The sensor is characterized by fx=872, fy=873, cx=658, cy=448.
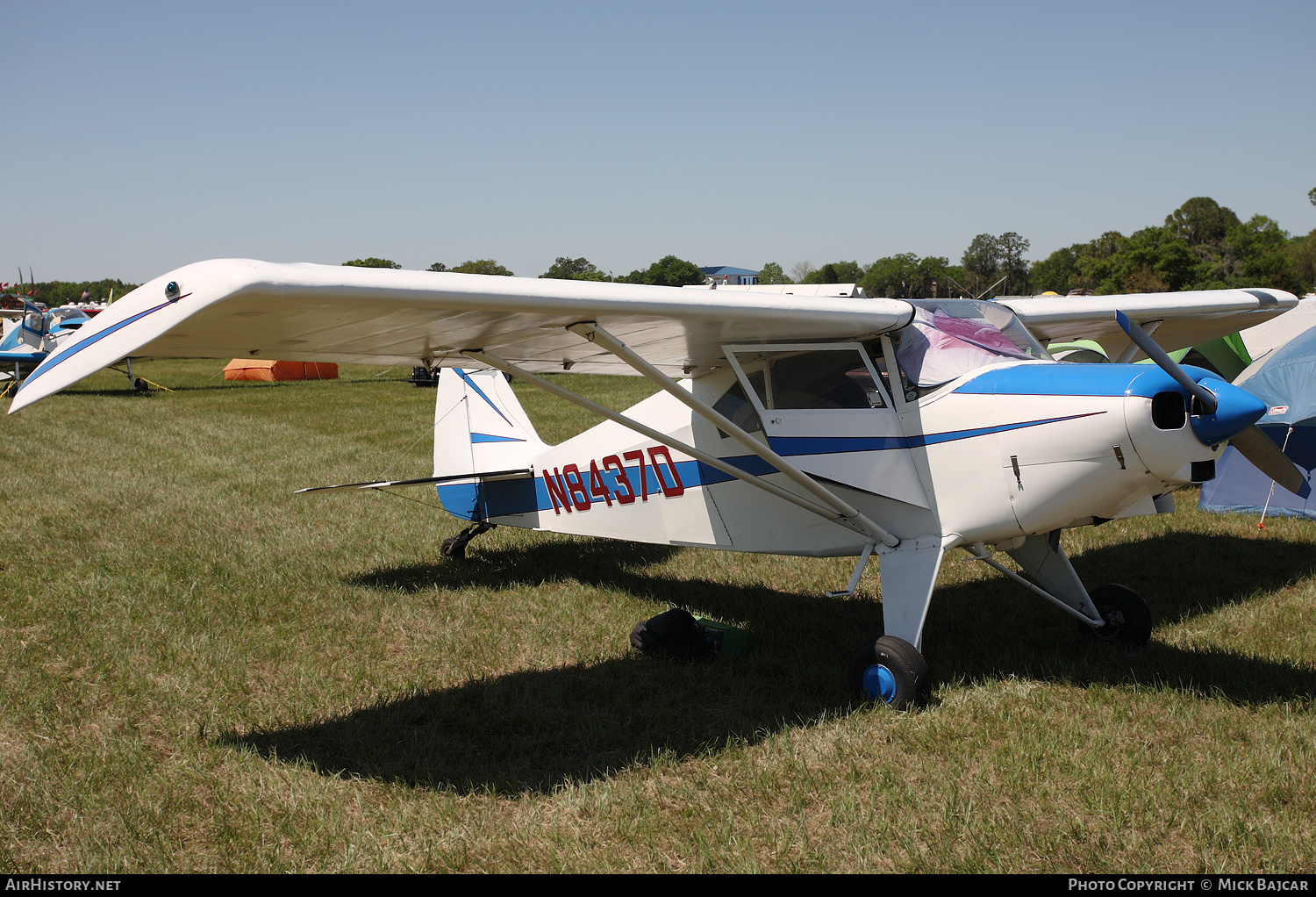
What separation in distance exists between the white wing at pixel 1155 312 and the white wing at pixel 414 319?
8.00 feet

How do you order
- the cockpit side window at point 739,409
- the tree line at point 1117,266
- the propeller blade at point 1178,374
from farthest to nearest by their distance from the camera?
the tree line at point 1117,266 < the cockpit side window at point 739,409 < the propeller blade at point 1178,374

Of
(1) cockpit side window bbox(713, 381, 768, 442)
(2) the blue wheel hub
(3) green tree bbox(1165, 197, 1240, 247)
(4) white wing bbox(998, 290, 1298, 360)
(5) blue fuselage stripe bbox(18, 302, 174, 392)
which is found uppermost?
(3) green tree bbox(1165, 197, 1240, 247)

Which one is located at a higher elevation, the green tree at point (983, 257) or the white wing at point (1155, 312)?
the green tree at point (983, 257)

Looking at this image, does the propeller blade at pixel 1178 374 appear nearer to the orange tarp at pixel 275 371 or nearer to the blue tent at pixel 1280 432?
the blue tent at pixel 1280 432

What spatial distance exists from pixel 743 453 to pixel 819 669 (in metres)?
1.37

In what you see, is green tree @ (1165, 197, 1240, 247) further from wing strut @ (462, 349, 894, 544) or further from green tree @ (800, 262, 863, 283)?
wing strut @ (462, 349, 894, 544)

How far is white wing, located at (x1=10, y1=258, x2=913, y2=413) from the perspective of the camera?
308 cm

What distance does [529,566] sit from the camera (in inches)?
299

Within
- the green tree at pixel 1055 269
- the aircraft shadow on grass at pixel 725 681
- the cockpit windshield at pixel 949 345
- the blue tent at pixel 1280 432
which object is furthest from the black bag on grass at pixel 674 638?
the green tree at pixel 1055 269

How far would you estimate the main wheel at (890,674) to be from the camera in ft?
14.4

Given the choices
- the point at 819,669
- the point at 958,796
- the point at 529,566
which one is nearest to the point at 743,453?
the point at 819,669

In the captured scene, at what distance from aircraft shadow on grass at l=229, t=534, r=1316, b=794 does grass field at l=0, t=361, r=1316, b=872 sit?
0.08ft

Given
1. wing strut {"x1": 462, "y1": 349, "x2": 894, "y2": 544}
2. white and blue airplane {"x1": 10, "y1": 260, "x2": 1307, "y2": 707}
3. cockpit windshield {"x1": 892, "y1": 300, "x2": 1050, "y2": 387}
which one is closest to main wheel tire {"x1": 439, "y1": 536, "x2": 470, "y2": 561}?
white and blue airplane {"x1": 10, "y1": 260, "x2": 1307, "y2": 707}
